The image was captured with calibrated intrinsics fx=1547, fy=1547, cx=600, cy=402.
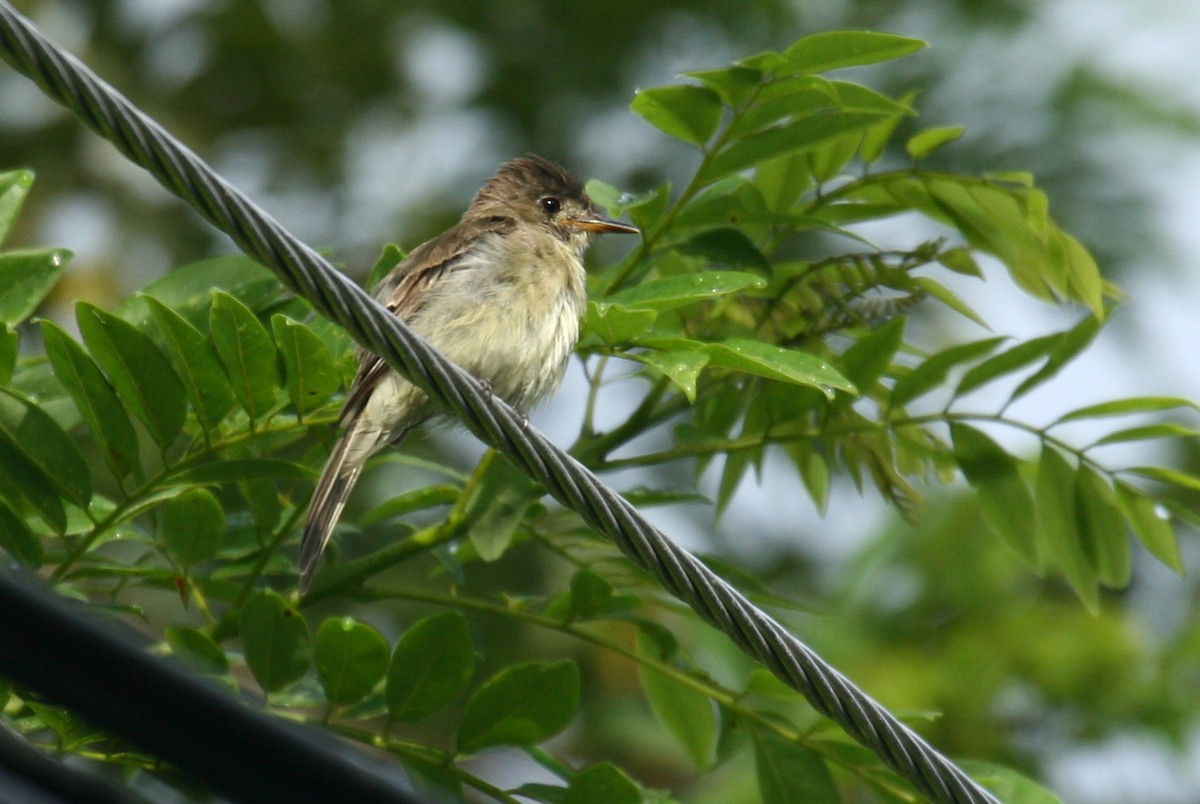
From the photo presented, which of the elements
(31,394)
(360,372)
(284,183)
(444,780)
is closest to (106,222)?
(284,183)

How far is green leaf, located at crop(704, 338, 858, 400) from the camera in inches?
125

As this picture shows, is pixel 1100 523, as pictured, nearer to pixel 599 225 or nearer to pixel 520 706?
pixel 520 706

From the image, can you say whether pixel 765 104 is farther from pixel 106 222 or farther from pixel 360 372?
pixel 106 222

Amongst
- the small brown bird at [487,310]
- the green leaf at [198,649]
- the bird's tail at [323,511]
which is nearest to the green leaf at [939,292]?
the small brown bird at [487,310]

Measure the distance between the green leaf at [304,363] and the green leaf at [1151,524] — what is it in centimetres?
196

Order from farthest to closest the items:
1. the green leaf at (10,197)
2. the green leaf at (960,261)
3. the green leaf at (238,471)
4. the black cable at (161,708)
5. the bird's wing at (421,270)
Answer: the bird's wing at (421,270)
the green leaf at (960,261)
the green leaf at (10,197)
the green leaf at (238,471)
the black cable at (161,708)

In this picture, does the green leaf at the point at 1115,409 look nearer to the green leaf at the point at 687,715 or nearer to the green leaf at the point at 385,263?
the green leaf at the point at 687,715

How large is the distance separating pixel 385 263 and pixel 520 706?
116 centimetres

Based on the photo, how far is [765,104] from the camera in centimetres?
370

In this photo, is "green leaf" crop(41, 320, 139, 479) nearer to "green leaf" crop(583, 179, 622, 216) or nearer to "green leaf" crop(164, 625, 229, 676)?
"green leaf" crop(164, 625, 229, 676)

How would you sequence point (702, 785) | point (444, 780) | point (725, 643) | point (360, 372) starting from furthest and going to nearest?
point (702, 785) → point (725, 643) → point (360, 372) → point (444, 780)

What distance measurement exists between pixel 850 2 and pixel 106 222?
16.4 ft

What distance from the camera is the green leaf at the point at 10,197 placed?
132 inches

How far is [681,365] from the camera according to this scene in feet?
10.4
